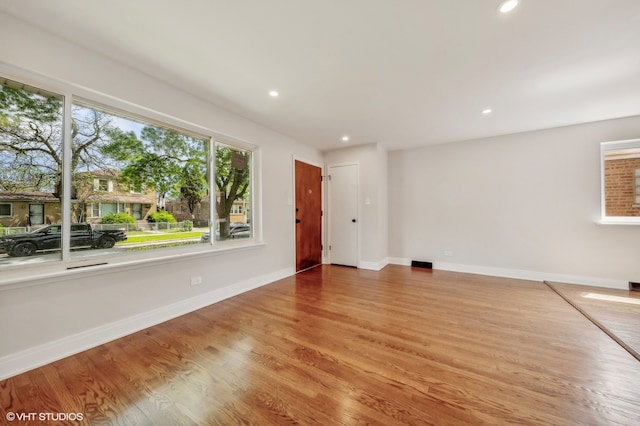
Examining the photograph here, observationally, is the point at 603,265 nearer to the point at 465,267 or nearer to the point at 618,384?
the point at 465,267

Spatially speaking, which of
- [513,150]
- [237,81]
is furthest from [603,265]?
[237,81]

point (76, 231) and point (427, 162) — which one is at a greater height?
point (427, 162)

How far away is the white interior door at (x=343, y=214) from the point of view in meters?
4.91

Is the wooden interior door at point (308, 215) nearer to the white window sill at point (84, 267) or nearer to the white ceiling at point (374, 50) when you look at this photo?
the white ceiling at point (374, 50)

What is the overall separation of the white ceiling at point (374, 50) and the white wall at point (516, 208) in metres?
0.78

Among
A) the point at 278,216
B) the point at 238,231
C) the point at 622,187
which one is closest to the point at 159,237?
the point at 238,231

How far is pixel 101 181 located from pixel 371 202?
3962 mm

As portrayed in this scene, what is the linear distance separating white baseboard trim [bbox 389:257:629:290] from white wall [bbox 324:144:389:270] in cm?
87

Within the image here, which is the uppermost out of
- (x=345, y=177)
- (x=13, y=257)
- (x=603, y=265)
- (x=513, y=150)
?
(x=513, y=150)

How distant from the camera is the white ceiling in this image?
1.63 m

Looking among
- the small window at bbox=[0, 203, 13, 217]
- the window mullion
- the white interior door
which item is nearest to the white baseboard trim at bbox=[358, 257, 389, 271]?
the white interior door

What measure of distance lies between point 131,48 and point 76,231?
5.36 feet

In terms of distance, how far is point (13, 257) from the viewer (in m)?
1.77

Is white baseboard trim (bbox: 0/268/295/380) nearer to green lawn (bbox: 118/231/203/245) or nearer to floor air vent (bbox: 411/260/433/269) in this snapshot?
green lawn (bbox: 118/231/203/245)
